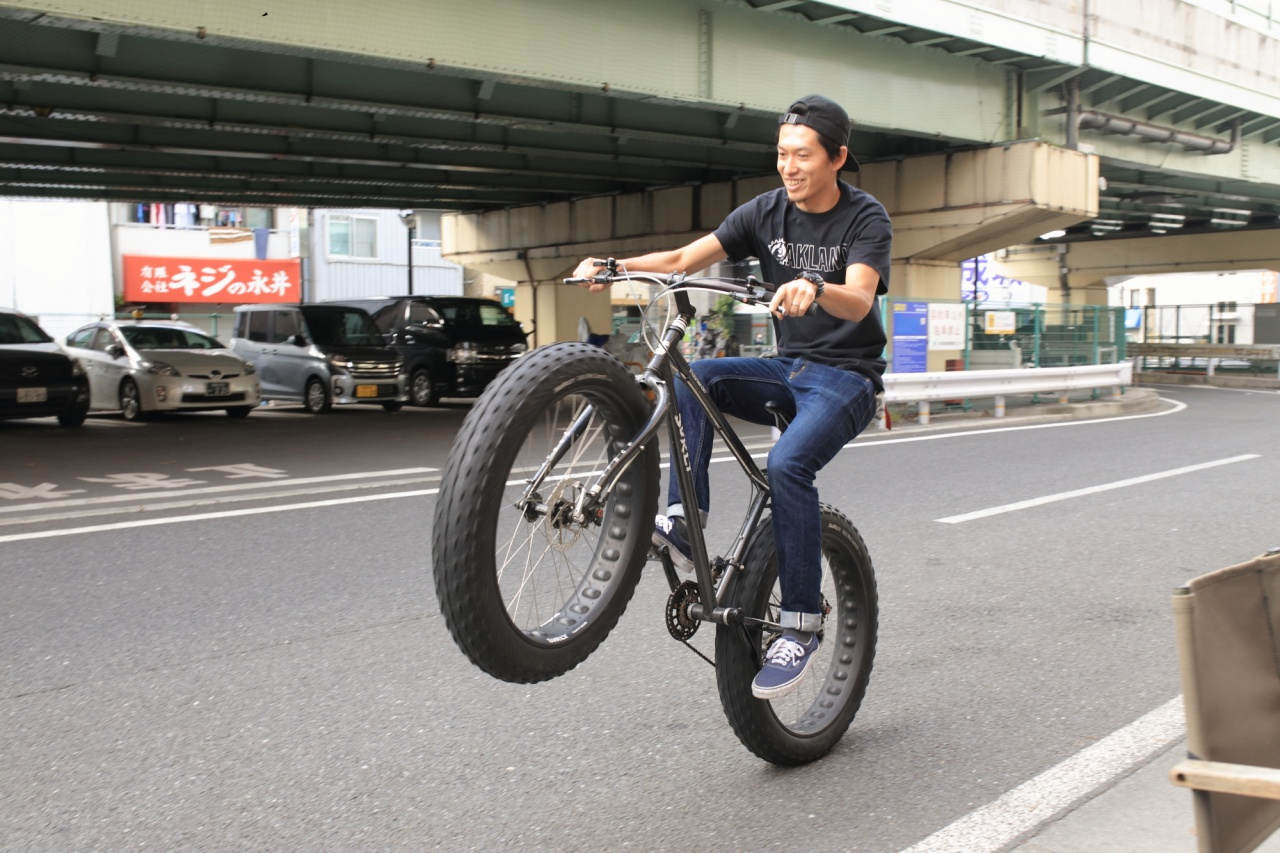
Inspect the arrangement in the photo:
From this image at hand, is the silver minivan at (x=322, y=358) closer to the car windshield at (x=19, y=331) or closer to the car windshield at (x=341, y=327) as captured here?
the car windshield at (x=341, y=327)

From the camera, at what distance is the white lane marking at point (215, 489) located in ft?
29.3

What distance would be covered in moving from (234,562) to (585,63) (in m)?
8.38

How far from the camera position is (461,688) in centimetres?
444

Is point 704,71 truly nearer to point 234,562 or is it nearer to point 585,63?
point 585,63

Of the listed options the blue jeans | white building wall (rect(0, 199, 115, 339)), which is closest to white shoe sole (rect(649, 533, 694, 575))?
the blue jeans

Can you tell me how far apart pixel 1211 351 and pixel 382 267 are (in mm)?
27967

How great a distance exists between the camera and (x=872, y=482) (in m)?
10.1

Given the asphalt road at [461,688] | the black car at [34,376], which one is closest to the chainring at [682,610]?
the asphalt road at [461,688]

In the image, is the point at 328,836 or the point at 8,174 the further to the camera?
the point at 8,174

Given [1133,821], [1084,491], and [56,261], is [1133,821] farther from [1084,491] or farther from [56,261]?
[56,261]

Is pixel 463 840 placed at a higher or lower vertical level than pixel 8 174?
lower

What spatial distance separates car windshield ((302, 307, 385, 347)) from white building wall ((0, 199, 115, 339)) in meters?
16.1

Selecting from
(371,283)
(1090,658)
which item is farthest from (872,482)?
(371,283)

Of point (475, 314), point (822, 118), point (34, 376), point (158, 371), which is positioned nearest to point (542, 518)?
point (822, 118)
